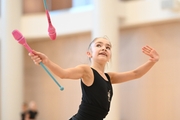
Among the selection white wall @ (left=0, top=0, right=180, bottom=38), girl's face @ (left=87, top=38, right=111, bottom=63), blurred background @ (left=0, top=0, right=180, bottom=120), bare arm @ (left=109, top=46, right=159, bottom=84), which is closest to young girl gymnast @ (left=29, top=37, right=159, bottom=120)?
girl's face @ (left=87, top=38, right=111, bottom=63)

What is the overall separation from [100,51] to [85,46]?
531 cm

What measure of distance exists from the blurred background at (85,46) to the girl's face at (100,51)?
3587 mm

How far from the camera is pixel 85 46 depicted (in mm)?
8227

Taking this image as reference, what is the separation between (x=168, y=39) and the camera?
22.9 feet

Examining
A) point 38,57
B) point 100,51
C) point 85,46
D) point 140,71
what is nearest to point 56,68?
point 38,57

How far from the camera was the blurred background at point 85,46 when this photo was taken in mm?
6828

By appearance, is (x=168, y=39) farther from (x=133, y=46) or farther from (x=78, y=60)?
(x=78, y=60)

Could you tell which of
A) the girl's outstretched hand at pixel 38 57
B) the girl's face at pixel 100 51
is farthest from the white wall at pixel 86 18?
the girl's outstretched hand at pixel 38 57

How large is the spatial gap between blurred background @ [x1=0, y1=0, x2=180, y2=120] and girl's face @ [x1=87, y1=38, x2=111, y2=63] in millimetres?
3587

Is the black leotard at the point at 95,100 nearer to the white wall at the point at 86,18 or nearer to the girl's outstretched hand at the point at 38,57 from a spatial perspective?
the girl's outstretched hand at the point at 38,57

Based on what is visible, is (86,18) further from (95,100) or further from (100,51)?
(95,100)

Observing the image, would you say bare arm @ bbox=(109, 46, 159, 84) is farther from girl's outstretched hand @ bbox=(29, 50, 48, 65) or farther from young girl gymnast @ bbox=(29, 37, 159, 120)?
girl's outstretched hand @ bbox=(29, 50, 48, 65)

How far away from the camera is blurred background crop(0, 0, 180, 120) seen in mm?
6828

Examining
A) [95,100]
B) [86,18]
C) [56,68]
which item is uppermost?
[86,18]
